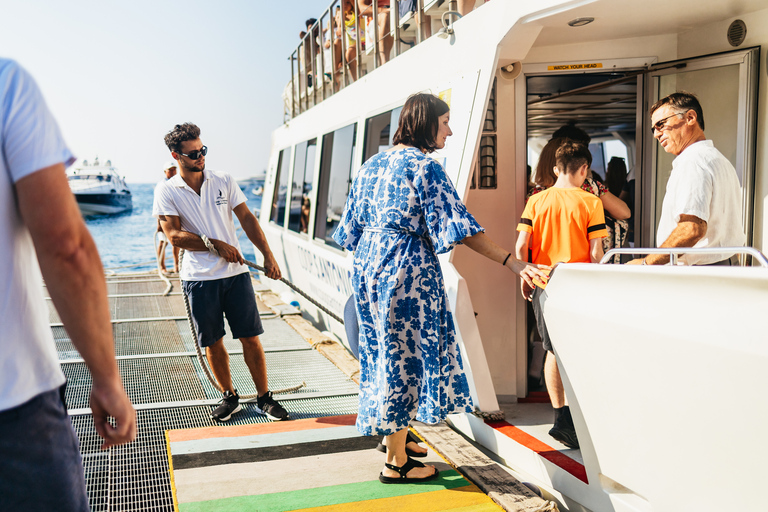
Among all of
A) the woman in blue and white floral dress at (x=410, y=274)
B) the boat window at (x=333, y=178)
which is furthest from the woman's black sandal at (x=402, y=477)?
the boat window at (x=333, y=178)

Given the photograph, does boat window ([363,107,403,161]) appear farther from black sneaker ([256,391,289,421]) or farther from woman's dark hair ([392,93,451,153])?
black sneaker ([256,391,289,421])

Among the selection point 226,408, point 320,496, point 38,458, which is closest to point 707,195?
point 320,496

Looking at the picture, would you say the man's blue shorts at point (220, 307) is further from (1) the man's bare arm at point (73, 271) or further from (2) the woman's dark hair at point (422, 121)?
(1) the man's bare arm at point (73, 271)

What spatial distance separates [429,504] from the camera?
2928 millimetres

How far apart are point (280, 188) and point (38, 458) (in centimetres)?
898

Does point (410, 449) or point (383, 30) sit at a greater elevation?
point (383, 30)

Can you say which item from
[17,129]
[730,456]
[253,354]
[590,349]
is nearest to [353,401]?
[253,354]

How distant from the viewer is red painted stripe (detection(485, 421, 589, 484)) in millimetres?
3240

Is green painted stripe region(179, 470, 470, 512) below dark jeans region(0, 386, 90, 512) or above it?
below

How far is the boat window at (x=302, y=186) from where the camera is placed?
805 cm

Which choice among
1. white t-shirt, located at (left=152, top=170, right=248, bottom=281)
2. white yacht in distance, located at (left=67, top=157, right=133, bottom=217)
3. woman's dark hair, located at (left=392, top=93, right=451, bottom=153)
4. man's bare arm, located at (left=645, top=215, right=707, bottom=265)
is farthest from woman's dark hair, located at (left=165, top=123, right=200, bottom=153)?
white yacht in distance, located at (left=67, top=157, right=133, bottom=217)

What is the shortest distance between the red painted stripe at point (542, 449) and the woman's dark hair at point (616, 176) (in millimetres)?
2526

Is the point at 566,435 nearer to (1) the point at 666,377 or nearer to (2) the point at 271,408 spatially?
(1) the point at 666,377

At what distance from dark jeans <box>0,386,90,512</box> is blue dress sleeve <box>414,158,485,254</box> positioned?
1.82 meters
